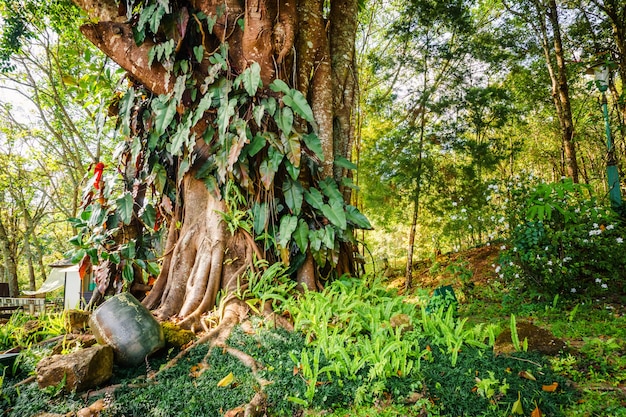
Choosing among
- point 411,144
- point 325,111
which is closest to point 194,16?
point 325,111

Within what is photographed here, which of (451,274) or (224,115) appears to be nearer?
(224,115)

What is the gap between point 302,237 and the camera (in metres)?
2.95

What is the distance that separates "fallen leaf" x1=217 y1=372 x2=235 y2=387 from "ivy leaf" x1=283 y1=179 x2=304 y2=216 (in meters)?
1.35

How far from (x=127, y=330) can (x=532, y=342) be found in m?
2.34

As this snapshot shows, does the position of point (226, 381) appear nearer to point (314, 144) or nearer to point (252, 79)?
point (314, 144)

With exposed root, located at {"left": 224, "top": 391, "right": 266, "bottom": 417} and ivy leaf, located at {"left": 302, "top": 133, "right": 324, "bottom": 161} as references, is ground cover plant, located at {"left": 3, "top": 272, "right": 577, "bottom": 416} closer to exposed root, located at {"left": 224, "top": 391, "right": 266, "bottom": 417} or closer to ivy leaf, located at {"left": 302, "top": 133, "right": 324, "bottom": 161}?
exposed root, located at {"left": 224, "top": 391, "right": 266, "bottom": 417}

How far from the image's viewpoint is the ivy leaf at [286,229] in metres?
2.87

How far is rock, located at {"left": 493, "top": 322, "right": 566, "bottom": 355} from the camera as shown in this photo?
2.15 metres

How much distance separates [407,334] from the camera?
2242 mm

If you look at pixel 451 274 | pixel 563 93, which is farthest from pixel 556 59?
pixel 451 274

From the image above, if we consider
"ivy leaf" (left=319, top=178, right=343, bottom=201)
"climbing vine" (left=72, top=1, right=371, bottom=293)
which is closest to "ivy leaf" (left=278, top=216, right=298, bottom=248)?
"climbing vine" (left=72, top=1, right=371, bottom=293)

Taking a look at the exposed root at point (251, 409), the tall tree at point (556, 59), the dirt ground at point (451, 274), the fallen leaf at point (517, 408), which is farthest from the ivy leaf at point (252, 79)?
the tall tree at point (556, 59)

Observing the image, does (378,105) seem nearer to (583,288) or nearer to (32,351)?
(583,288)

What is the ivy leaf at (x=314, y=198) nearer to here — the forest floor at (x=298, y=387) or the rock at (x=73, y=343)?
the forest floor at (x=298, y=387)
